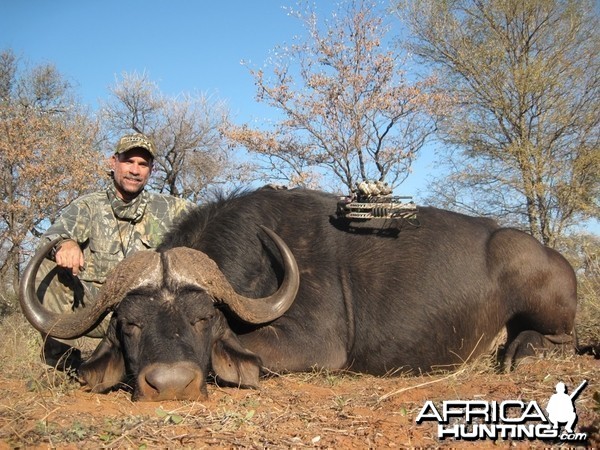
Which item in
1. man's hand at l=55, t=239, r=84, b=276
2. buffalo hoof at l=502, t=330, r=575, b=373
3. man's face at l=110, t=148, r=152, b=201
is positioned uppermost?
man's face at l=110, t=148, r=152, b=201

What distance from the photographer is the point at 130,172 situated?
5695 mm

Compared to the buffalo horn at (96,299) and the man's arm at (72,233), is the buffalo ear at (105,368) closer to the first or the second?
the buffalo horn at (96,299)

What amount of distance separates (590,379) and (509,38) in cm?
1250

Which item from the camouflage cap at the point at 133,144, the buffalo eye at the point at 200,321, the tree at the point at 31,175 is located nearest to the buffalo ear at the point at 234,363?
the buffalo eye at the point at 200,321

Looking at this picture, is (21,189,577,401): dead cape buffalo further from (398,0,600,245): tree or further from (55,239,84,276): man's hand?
(398,0,600,245): tree

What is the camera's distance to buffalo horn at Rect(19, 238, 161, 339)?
12.9ft

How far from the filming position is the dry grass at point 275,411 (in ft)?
9.11

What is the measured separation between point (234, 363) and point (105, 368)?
2.79 feet

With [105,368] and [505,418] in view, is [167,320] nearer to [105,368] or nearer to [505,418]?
[105,368]

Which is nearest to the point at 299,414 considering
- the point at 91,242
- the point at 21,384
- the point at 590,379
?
the point at 590,379

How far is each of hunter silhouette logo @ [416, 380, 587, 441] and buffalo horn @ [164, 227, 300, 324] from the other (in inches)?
53.4

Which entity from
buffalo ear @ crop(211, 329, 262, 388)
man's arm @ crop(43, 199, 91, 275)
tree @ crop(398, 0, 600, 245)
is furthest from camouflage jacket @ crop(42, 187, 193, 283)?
tree @ crop(398, 0, 600, 245)

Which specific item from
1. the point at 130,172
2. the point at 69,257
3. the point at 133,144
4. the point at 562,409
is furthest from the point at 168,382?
the point at 133,144

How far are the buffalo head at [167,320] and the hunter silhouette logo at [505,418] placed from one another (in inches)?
53.3
